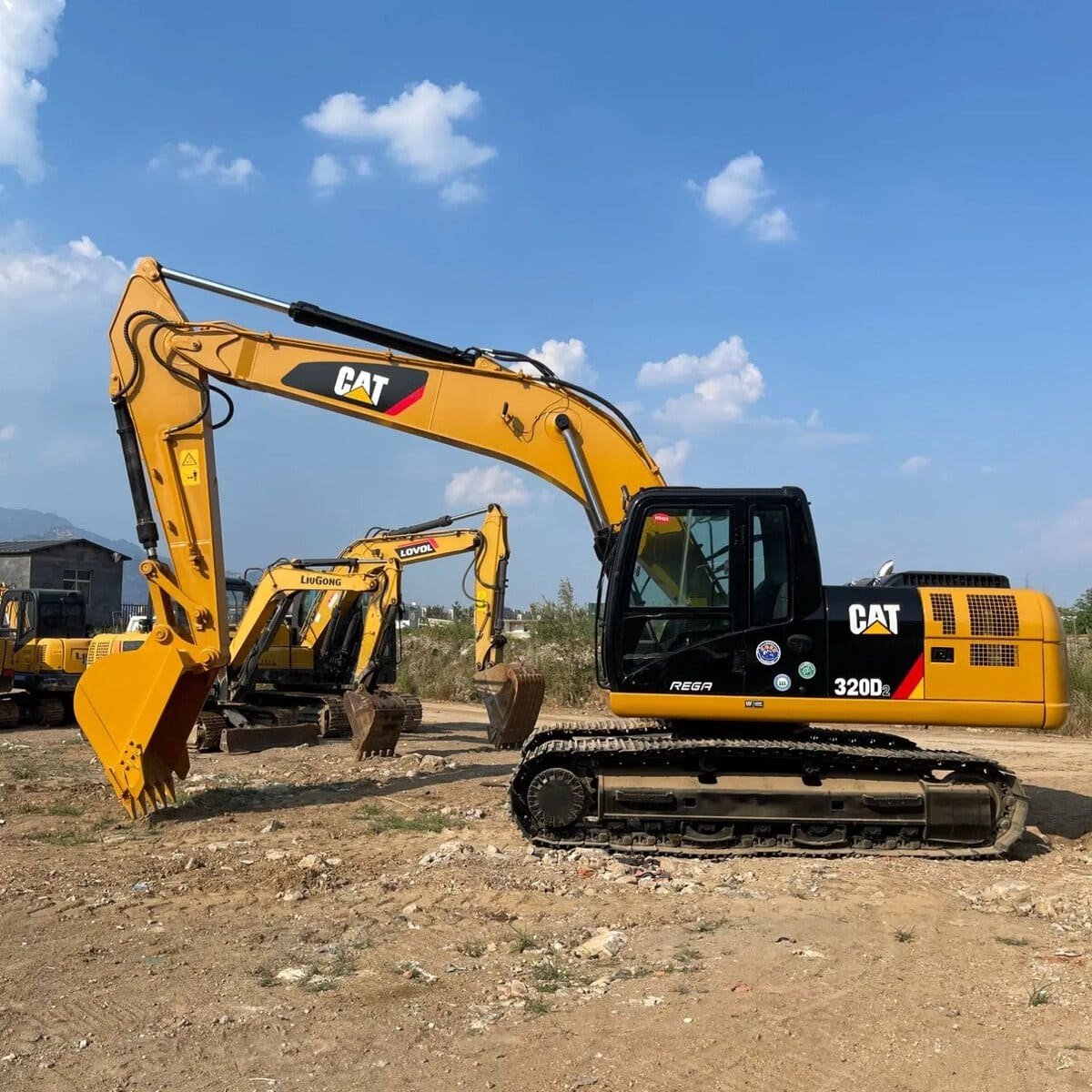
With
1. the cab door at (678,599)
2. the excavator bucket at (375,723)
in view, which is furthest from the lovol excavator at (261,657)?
the cab door at (678,599)

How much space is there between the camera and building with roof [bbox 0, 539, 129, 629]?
136 ft

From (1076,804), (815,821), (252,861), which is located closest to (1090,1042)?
(815,821)

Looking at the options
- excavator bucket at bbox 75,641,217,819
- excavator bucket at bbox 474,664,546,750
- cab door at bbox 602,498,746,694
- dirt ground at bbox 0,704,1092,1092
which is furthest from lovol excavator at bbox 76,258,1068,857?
excavator bucket at bbox 474,664,546,750

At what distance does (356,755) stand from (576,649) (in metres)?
11.3

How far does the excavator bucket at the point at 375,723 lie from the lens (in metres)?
13.6

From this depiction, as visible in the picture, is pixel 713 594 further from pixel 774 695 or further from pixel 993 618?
pixel 993 618

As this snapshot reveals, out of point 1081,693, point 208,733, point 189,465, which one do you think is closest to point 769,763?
point 189,465

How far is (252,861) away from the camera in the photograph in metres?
7.72

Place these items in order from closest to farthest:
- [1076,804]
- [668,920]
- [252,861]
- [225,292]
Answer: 1. [668,920]
2. [252,861]
3. [225,292]
4. [1076,804]

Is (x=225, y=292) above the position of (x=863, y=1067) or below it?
above

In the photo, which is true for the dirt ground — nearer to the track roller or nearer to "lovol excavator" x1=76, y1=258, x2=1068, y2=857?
"lovol excavator" x1=76, y1=258, x2=1068, y2=857

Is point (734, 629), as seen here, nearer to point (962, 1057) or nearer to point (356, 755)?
point (962, 1057)

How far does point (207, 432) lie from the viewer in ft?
32.4

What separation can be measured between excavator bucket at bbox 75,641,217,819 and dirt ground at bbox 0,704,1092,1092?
39 centimetres
